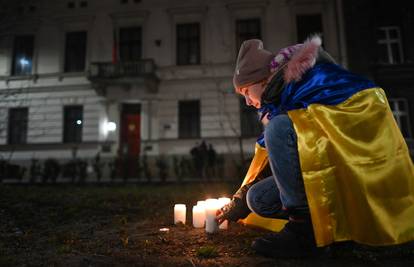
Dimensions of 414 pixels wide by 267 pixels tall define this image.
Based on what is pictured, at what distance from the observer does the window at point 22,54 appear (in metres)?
17.4

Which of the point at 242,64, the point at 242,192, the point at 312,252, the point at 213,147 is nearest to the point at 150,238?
the point at 242,192

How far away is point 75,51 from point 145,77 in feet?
15.9

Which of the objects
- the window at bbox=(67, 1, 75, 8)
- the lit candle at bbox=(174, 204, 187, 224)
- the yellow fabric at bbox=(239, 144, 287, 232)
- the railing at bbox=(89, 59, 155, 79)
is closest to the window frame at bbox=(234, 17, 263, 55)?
the railing at bbox=(89, 59, 155, 79)

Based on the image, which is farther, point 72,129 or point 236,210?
point 72,129

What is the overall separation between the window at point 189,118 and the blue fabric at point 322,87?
45.1 ft

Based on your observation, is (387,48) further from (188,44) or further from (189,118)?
(189,118)

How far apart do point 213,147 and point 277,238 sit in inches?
530

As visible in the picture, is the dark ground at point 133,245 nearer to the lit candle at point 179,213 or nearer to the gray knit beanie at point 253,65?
the lit candle at point 179,213

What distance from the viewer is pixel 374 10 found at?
16.2 meters

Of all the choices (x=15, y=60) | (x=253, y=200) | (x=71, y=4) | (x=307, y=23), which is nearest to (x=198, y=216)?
(x=253, y=200)

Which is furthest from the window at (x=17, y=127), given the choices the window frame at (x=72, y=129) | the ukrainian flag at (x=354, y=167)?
the ukrainian flag at (x=354, y=167)

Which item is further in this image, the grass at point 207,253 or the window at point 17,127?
the window at point 17,127

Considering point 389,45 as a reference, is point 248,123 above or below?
below

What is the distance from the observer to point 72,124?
16.3 meters
